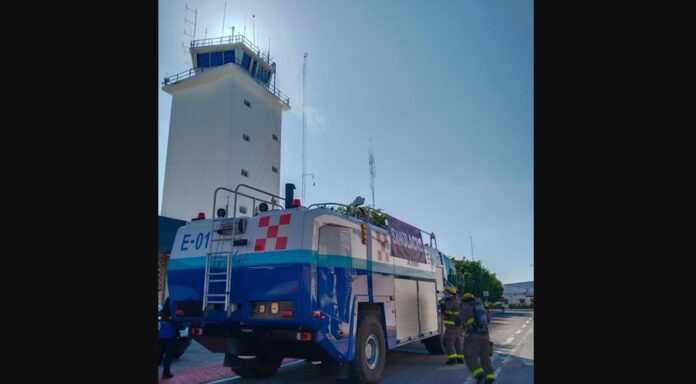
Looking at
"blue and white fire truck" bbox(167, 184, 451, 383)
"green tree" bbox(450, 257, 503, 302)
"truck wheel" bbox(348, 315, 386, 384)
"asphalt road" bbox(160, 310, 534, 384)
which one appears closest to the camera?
"blue and white fire truck" bbox(167, 184, 451, 383)

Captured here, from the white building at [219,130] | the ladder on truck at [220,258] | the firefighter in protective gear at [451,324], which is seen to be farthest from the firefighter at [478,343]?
the white building at [219,130]

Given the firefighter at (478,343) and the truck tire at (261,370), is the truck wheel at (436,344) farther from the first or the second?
the truck tire at (261,370)

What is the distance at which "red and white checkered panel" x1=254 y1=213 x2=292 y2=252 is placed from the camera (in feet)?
21.6

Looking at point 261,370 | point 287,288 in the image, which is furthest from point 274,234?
point 261,370

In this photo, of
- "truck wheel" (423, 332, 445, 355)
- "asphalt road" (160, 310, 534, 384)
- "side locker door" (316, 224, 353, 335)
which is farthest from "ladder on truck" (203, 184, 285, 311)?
"truck wheel" (423, 332, 445, 355)

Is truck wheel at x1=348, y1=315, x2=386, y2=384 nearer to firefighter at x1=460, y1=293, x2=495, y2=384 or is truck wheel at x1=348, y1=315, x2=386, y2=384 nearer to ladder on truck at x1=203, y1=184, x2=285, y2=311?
firefighter at x1=460, y1=293, x2=495, y2=384

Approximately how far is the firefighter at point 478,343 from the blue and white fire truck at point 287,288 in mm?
1402

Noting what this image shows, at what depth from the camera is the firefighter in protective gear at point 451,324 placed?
9.28 m

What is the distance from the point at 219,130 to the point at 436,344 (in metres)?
26.6

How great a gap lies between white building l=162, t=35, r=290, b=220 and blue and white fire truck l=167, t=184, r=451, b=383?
77.6ft
